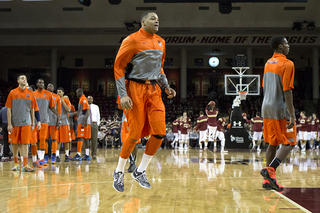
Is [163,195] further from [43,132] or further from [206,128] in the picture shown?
[206,128]

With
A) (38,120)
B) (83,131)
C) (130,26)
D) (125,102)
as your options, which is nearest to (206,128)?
(83,131)

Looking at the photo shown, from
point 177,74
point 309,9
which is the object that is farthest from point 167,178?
point 177,74

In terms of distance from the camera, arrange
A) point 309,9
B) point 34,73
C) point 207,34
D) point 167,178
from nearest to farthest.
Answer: point 167,178, point 309,9, point 207,34, point 34,73

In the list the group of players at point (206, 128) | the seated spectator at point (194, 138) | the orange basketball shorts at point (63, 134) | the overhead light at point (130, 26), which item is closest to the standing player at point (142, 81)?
the orange basketball shorts at point (63, 134)

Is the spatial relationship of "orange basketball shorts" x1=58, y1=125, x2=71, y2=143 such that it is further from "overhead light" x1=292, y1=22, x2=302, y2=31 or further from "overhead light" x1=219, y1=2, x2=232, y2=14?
"overhead light" x1=292, y1=22, x2=302, y2=31

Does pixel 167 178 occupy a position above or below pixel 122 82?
below

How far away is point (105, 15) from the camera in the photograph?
21.7 meters

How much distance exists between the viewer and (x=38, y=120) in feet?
22.5

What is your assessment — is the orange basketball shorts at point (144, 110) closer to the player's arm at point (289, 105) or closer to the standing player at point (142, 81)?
the standing player at point (142, 81)

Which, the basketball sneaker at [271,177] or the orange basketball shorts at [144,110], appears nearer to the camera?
the orange basketball shorts at [144,110]

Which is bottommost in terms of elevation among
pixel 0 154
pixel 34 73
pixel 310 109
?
pixel 0 154

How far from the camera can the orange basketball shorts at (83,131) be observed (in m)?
8.95

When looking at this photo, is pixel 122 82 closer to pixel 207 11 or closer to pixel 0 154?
pixel 0 154

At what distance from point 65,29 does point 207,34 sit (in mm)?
9889
